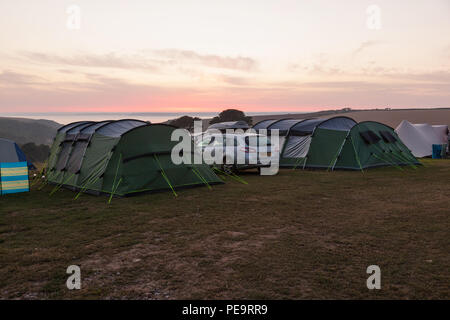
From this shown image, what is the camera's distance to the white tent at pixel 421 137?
24094mm

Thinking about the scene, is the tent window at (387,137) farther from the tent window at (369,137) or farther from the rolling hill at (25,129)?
the rolling hill at (25,129)

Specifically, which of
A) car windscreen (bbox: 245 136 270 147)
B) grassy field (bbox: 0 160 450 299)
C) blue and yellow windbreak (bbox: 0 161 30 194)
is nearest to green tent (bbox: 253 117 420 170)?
car windscreen (bbox: 245 136 270 147)

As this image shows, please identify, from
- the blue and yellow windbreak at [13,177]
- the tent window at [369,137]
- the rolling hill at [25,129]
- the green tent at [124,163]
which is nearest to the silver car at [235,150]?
the green tent at [124,163]

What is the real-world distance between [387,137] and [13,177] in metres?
15.4

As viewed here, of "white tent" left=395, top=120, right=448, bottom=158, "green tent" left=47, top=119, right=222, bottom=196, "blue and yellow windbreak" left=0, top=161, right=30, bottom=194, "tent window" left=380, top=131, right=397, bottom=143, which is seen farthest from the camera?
"white tent" left=395, top=120, right=448, bottom=158

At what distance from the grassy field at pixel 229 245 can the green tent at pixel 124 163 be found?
0.49 metres

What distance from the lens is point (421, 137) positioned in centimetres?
2452

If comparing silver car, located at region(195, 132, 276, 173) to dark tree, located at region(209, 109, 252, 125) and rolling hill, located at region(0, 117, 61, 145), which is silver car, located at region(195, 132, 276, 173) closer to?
dark tree, located at region(209, 109, 252, 125)

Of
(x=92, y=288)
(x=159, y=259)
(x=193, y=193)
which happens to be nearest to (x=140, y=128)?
(x=193, y=193)

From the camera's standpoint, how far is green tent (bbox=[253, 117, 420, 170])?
1539 centimetres

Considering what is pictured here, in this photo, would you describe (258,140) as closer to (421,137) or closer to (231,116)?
(421,137)

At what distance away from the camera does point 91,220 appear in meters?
7.25

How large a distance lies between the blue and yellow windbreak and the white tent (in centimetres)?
2287
